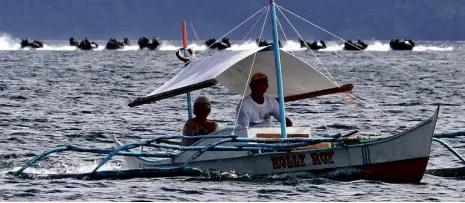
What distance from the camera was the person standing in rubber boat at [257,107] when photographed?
77.8ft

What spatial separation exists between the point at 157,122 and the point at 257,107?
1738 cm

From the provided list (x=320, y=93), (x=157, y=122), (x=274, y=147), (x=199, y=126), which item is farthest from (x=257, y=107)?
(x=157, y=122)

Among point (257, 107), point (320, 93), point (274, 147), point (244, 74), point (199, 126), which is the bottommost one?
point (274, 147)

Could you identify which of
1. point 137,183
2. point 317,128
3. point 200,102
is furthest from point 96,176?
point 317,128

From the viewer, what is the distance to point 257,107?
24.0m

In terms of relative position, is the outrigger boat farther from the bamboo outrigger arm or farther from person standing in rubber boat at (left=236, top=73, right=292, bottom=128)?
person standing in rubber boat at (left=236, top=73, right=292, bottom=128)

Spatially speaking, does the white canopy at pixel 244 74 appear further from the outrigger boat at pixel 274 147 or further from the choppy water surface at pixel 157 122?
the choppy water surface at pixel 157 122

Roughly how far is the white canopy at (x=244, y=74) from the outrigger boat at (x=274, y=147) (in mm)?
22

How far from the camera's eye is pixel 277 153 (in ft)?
76.0

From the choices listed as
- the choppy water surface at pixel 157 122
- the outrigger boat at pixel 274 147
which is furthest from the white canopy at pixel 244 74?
the choppy water surface at pixel 157 122

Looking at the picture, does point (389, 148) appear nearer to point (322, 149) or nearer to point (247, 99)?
point (322, 149)

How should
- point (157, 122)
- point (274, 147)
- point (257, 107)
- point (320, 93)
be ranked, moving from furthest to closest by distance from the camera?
point (157, 122) < point (320, 93) < point (257, 107) < point (274, 147)

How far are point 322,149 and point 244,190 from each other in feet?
5.96

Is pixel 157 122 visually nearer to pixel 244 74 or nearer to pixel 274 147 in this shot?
pixel 244 74
